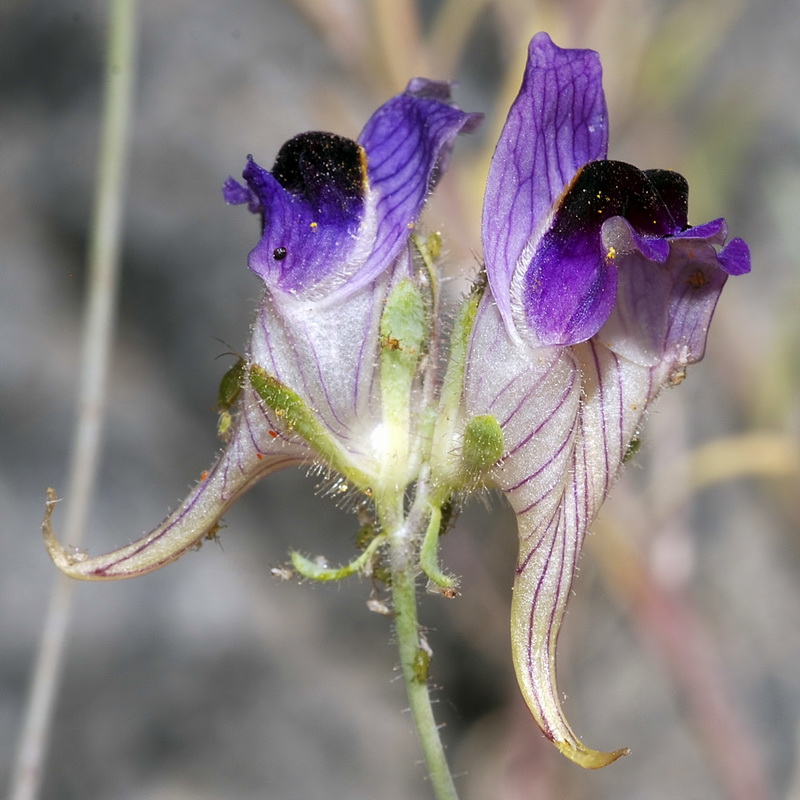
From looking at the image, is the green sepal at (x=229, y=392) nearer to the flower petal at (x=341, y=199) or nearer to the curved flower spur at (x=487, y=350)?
the curved flower spur at (x=487, y=350)

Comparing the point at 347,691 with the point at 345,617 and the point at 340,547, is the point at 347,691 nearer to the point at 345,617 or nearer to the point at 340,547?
the point at 345,617

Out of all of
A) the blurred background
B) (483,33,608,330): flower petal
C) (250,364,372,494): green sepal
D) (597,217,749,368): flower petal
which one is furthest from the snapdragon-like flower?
the blurred background

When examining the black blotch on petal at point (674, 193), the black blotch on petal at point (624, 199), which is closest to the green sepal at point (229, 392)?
the black blotch on petal at point (624, 199)

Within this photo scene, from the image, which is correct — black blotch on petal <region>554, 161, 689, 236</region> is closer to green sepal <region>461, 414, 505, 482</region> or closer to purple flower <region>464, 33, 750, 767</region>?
purple flower <region>464, 33, 750, 767</region>

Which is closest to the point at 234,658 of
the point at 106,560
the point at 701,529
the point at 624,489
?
the point at 624,489

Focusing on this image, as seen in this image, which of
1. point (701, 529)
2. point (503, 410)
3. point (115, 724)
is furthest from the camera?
point (701, 529)

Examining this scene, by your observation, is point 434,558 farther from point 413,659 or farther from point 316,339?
point 316,339
